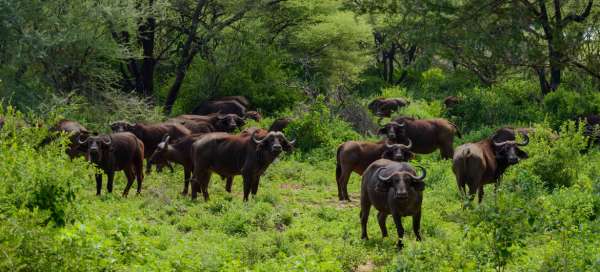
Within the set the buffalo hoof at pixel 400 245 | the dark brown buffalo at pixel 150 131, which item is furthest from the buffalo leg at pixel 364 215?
the dark brown buffalo at pixel 150 131

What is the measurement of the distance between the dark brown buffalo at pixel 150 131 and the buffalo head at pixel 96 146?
9.29 feet

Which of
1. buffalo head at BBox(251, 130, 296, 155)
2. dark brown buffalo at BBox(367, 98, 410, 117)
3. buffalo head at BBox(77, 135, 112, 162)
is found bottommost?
dark brown buffalo at BBox(367, 98, 410, 117)

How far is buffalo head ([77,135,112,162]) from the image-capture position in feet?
49.2

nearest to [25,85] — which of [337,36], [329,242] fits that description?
[329,242]

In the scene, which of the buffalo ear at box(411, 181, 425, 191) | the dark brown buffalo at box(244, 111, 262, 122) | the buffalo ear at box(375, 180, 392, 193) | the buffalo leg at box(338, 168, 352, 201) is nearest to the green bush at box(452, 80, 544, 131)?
the dark brown buffalo at box(244, 111, 262, 122)

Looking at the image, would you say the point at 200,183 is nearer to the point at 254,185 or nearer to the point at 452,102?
the point at 254,185

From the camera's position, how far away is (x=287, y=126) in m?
20.9

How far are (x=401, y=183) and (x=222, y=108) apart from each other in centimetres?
1467

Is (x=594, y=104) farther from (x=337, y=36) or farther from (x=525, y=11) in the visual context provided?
(x=337, y=36)

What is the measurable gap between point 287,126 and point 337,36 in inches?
480

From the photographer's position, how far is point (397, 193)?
10898 mm

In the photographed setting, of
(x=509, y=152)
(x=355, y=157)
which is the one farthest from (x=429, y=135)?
(x=509, y=152)

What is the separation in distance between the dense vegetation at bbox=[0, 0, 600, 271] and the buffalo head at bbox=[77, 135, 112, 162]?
88 centimetres

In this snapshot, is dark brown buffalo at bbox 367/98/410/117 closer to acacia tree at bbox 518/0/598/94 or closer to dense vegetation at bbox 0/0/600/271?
dense vegetation at bbox 0/0/600/271
